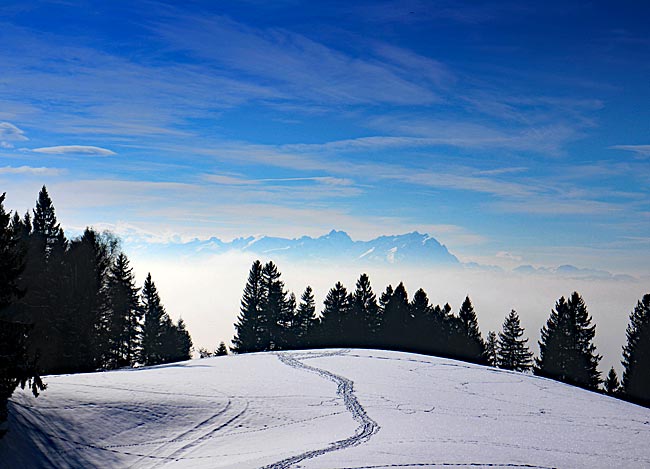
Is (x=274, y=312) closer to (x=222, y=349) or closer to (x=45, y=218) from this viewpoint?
(x=222, y=349)

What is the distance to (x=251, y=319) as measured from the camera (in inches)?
2655

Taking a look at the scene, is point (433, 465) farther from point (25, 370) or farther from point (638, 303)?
point (638, 303)

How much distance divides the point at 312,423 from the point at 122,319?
128 feet

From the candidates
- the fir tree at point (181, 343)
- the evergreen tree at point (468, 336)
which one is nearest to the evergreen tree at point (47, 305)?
the fir tree at point (181, 343)

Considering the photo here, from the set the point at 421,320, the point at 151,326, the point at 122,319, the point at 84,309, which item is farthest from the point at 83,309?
the point at 421,320

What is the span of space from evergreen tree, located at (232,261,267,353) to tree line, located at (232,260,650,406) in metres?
0.12

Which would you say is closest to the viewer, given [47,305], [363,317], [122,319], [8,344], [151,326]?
[8,344]

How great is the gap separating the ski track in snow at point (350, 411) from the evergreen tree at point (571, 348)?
139 feet

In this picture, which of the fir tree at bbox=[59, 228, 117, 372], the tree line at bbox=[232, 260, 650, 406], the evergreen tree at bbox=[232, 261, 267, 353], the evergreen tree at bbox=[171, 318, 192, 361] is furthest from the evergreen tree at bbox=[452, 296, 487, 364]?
the fir tree at bbox=[59, 228, 117, 372]

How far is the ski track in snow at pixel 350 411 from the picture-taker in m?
14.9

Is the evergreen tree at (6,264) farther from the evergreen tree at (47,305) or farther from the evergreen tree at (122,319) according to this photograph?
the evergreen tree at (122,319)

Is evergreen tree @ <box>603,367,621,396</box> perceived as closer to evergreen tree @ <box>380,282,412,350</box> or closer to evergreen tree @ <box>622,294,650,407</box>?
evergreen tree @ <box>622,294,650,407</box>

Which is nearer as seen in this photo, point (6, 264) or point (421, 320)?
point (6, 264)

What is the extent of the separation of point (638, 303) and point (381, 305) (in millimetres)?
31638
